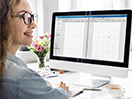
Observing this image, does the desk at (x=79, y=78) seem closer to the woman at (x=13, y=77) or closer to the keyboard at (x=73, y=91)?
the keyboard at (x=73, y=91)

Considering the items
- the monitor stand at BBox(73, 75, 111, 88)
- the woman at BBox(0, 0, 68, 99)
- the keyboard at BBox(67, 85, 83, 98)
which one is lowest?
the keyboard at BBox(67, 85, 83, 98)

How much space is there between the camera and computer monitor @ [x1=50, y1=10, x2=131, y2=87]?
123 centimetres

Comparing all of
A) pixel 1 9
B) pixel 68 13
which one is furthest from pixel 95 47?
pixel 1 9

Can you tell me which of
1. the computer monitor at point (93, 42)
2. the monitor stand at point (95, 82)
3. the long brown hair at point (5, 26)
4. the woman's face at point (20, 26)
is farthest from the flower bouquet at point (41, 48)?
the long brown hair at point (5, 26)

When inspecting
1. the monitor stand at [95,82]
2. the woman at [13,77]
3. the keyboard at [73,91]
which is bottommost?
the keyboard at [73,91]

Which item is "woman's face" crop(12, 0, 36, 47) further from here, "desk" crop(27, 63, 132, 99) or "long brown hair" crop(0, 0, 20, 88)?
"desk" crop(27, 63, 132, 99)

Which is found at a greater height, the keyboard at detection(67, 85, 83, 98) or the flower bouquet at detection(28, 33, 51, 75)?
the flower bouquet at detection(28, 33, 51, 75)

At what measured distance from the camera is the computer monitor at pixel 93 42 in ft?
4.03

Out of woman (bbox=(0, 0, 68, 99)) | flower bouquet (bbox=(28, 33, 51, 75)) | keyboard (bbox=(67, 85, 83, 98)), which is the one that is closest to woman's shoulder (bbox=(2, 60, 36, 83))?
woman (bbox=(0, 0, 68, 99))

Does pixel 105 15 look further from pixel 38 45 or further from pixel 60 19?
pixel 38 45

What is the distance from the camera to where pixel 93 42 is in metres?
1.31

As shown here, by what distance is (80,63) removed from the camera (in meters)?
1.35

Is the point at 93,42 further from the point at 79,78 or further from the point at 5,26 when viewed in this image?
the point at 5,26

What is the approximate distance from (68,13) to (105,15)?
272 mm
